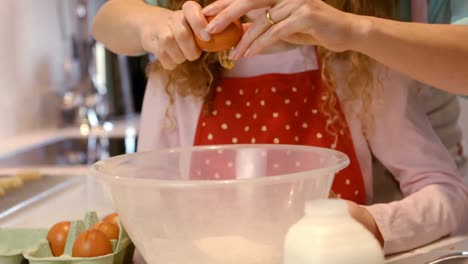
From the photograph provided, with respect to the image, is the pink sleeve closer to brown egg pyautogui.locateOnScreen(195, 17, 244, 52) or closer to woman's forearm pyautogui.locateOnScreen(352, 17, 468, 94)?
woman's forearm pyautogui.locateOnScreen(352, 17, 468, 94)

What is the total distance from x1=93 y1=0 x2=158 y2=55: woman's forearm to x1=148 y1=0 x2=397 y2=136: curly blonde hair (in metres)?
0.08

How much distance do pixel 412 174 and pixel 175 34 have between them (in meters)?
0.38

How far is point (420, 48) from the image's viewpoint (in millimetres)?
759

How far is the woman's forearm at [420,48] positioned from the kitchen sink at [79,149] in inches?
49.0

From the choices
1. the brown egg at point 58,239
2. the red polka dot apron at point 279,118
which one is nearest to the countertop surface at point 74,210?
the red polka dot apron at point 279,118

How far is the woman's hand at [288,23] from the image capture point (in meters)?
0.70

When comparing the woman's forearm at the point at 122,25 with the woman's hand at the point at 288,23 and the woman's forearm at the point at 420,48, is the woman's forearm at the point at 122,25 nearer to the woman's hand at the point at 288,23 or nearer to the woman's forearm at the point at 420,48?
the woman's hand at the point at 288,23

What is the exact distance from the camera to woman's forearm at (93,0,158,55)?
0.88 metres

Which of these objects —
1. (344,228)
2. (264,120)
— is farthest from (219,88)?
(344,228)

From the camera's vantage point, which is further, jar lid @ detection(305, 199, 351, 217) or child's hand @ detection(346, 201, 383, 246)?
child's hand @ detection(346, 201, 383, 246)

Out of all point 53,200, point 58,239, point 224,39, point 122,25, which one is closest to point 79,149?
point 53,200

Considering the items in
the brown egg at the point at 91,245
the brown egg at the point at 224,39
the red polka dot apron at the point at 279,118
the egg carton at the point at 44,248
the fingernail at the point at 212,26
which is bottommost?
the egg carton at the point at 44,248

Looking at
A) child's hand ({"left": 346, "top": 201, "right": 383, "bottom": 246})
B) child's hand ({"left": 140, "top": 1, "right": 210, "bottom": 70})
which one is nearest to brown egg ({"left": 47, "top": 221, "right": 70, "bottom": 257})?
child's hand ({"left": 140, "top": 1, "right": 210, "bottom": 70})

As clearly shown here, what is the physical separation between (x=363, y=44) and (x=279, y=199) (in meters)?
0.22
